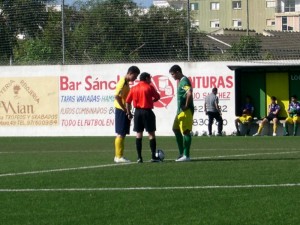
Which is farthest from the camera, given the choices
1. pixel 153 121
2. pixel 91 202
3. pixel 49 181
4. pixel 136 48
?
pixel 136 48

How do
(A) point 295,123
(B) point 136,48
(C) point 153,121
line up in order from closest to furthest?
(C) point 153,121 → (A) point 295,123 → (B) point 136,48

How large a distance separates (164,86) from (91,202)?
25.8 meters

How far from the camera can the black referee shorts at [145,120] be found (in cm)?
1959

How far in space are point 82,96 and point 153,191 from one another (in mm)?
25891

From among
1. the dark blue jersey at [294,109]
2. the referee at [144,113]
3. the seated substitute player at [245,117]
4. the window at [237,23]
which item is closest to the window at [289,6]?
the window at [237,23]

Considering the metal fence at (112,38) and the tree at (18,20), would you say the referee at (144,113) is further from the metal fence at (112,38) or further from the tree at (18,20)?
the tree at (18,20)

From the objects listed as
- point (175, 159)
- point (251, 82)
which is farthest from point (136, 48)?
point (175, 159)

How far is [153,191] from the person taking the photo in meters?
13.6

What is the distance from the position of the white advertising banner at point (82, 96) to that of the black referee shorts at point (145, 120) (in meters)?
18.1

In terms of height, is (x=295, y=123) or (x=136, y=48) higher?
(x=136, y=48)

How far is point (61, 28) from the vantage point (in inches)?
1574

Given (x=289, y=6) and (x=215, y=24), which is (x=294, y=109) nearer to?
(x=215, y=24)

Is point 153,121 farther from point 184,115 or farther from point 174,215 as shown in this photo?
point 174,215

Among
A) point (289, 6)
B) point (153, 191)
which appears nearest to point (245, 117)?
point (153, 191)
